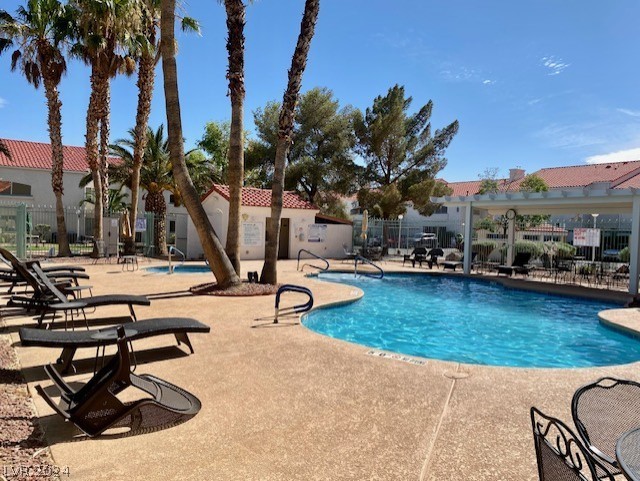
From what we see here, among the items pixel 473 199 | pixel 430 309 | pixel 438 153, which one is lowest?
pixel 430 309

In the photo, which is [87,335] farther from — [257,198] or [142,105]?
[142,105]

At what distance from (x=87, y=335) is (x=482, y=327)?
918 cm

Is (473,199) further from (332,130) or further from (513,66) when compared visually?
(332,130)

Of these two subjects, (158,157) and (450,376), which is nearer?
(450,376)

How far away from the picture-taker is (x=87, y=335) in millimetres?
4742

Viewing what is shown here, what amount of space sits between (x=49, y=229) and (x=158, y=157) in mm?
12488

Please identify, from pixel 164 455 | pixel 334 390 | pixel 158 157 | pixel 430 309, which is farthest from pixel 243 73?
pixel 158 157

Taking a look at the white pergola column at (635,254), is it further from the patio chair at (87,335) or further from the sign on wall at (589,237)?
the patio chair at (87,335)

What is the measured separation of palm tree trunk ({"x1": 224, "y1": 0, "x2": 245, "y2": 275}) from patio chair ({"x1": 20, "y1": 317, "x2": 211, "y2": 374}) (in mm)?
7311

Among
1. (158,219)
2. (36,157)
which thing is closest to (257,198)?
(158,219)

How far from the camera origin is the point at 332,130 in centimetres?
3369

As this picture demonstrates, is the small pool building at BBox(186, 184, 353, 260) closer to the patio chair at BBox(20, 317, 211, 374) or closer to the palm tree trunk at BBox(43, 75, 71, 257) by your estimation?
the palm tree trunk at BBox(43, 75, 71, 257)

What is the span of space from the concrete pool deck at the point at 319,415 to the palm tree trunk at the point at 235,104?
611 centimetres

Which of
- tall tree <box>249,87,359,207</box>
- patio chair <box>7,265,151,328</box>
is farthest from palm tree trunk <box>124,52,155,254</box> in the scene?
patio chair <box>7,265,151,328</box>
